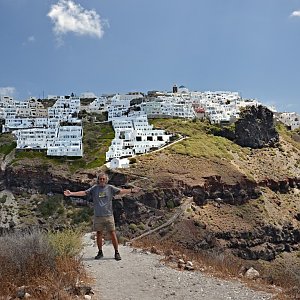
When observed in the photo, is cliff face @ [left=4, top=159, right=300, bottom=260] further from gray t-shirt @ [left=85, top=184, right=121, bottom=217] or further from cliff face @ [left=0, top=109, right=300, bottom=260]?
gray t-shirt @ [left=85, top=184, right=121, bottom=217]

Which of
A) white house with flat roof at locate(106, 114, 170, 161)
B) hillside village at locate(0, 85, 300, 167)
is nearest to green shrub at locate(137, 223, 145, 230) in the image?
hillside village at locate(0, 85, 300, 167)

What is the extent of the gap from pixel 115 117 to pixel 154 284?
70027 millimetres

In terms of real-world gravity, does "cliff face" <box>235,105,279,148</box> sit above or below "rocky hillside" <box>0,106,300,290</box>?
above

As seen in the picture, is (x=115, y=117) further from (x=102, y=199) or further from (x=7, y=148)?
(x=102, y=199)

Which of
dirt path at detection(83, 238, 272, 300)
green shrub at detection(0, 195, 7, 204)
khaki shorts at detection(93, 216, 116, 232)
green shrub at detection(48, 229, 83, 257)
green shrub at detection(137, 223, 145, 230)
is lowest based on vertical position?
dirt path at detection(83, 238, 272, 300)

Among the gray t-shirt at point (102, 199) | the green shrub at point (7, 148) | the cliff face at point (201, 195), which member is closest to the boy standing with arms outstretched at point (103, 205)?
the gray t-shirt at point (102, 199)

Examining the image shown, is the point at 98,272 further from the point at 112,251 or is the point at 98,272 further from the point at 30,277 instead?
the point at 112,251

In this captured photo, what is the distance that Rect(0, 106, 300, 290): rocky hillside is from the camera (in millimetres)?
46656

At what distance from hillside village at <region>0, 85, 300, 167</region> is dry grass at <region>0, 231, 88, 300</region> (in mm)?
45463

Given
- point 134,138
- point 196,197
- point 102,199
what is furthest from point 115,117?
point 102,199

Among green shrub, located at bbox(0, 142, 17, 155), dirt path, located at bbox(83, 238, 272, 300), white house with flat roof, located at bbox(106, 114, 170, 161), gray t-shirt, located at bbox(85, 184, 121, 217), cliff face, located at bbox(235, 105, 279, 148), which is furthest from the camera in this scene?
cliff face, located at bbox(235, 105, 279, 148)

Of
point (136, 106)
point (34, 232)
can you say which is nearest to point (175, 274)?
point (34, 232)

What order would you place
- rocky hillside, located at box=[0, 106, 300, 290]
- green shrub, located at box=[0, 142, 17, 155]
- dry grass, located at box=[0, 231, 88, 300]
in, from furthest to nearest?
1. green shrub, located at box=[0, 142, 17, 155]
2. rocky hillside, located at box=[0, 106, 300, 290]
3. dry grass, located at box=[0, 231, 88, 300]

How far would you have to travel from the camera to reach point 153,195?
162 feet
